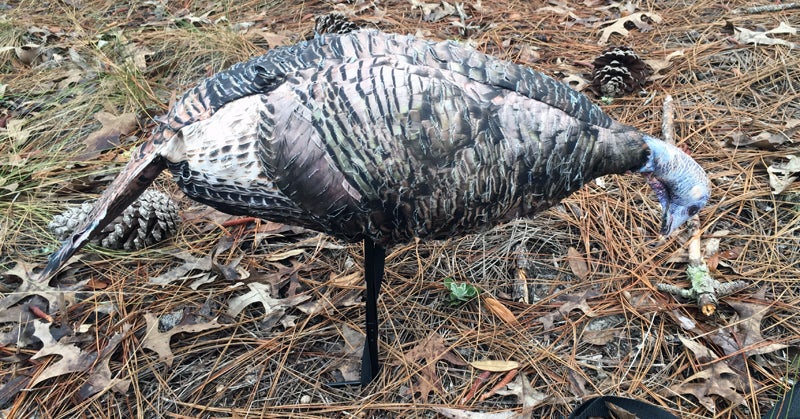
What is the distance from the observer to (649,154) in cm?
175

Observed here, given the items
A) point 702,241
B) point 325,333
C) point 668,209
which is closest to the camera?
point 668,209

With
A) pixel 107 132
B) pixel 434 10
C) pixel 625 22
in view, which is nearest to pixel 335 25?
pixel 434 10

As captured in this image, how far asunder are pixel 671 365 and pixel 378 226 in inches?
51.8

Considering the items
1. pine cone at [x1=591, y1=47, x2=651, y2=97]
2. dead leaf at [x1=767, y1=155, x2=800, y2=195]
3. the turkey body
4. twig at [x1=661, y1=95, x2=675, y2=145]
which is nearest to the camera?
the turkey body

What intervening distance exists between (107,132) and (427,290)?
208 centimetres

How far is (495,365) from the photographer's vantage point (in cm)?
207

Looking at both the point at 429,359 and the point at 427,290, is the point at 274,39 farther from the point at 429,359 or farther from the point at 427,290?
the point at 429,359

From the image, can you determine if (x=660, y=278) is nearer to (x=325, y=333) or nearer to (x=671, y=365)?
(x=671, y=365)

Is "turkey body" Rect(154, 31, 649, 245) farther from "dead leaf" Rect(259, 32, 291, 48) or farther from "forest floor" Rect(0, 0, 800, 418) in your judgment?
"dead leaf" Rect(259, 32, 291, 48)

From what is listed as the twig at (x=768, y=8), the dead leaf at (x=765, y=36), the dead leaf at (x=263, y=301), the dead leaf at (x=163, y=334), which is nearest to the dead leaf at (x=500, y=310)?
the dead leaf at (x=263, y=301)

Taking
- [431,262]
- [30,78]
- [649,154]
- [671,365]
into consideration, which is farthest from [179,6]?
[671,365]

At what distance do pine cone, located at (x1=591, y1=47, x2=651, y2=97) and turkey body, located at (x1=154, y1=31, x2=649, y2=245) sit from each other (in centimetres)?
156

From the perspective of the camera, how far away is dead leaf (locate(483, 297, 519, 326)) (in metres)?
2.22

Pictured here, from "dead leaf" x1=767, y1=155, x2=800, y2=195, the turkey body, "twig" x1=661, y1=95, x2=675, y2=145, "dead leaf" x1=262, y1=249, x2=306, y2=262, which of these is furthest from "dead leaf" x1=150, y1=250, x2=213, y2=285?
"dead leaf" x1=767, y1=155, x2=800, y2=195
